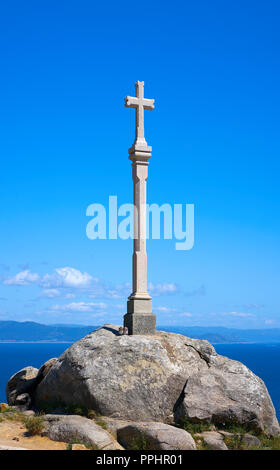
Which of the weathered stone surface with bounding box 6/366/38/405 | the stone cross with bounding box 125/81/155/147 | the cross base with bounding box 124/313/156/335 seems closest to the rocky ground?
the weathered stone surface with bounding box 6/366/38/405

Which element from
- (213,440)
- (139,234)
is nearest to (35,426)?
(213,440)

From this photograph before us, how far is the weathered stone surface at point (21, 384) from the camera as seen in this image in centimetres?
1588

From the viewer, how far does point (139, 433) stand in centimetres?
1186

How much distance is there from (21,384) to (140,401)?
4.55 metres

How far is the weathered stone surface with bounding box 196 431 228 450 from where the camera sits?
12.2 metres

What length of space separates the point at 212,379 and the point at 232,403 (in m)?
0.92

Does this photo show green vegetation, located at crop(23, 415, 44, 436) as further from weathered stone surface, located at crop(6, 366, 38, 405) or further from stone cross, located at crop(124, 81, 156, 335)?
stone cross, located at crop(124, 81, 156, 335)

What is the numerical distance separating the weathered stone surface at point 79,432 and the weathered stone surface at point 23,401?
2.59 m

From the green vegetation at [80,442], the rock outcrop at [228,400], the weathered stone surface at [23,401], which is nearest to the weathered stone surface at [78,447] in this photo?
the green vegetation at [80,442]

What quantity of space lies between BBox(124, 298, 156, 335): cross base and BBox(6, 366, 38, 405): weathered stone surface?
351 cm

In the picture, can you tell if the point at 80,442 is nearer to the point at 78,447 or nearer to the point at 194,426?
the point at 78,447
